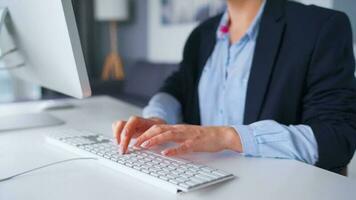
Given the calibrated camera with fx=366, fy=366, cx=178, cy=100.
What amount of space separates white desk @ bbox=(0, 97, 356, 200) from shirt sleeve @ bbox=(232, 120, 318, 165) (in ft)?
0.07

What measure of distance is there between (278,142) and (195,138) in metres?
0.18

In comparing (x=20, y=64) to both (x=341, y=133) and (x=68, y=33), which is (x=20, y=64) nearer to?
(x=68, y=33)

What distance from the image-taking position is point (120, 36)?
13.8ft

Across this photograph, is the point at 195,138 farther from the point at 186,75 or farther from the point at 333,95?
the point at 186,75

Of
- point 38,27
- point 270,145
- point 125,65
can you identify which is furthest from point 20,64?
point 125,65

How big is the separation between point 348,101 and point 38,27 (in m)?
0.72

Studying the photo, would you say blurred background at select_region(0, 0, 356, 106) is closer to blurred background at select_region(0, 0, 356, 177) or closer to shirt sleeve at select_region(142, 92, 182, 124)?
blurred background at select_region(0, 0, 356, 177)

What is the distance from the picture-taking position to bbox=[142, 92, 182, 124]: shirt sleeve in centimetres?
109

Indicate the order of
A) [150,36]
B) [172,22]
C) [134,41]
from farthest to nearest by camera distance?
[134,41] → [150,36] → [172,22]

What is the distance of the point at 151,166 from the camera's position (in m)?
0.64

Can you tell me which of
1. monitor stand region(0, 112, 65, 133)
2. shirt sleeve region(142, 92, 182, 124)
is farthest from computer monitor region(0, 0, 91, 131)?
shirt sleeve region(142, 92, 182, 124)

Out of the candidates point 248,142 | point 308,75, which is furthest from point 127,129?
point 308,75

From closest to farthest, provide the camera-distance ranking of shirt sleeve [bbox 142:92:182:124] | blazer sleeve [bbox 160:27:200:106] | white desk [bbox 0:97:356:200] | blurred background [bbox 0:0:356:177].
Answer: white desk [bbox 0:97:356:200]
shirt sleeve [bbox 142:92:182:124]
blazer sleeve [bbox 160:27:200:106]
blurred background [bbox 0:0:356:177]

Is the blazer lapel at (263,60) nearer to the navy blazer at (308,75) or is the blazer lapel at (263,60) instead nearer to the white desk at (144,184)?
the navy blazer at (308,75)
